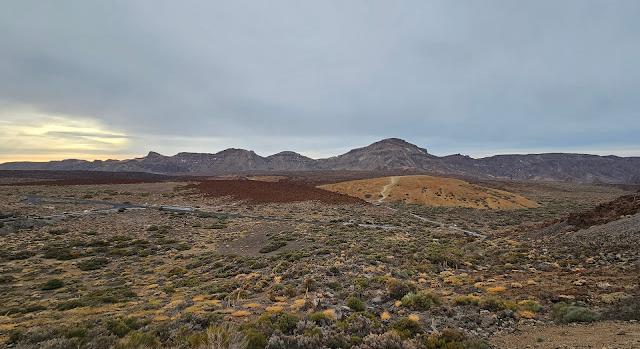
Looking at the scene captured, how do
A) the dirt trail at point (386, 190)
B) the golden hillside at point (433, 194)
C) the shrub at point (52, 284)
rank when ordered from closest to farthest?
the shrub at point (52, 284) → the golden hillside at point (433, 194) → the dirt trail at point (386, 190)

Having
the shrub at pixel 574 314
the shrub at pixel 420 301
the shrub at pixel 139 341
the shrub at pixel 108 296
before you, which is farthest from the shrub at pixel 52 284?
the shrub at pixel 574 314

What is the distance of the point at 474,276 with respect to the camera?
49.3 ft

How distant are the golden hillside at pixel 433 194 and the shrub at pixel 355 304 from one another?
165ft

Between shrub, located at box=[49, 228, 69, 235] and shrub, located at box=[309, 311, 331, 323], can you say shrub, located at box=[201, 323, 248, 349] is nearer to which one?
shrub, located at box=[309, 311, 331, 323]

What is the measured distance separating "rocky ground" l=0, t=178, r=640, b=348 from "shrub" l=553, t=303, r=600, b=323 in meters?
0.03

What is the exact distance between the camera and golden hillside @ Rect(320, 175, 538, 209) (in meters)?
60.0

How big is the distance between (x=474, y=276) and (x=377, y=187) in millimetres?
56672

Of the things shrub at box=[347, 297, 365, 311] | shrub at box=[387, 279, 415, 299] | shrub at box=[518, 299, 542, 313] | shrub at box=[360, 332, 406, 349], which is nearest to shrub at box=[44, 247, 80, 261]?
shrub at box=[347, 297, 365, 311]

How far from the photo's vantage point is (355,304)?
11047 millimetres

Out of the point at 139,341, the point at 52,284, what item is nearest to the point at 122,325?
the point at 139,341

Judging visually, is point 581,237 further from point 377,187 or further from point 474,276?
point 377,187

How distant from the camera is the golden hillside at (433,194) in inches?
2363

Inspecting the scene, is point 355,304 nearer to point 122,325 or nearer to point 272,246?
point 122,325

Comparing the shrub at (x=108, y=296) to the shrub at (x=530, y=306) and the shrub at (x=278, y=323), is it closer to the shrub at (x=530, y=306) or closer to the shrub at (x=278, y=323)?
the shrub at (x=278, y=323)
